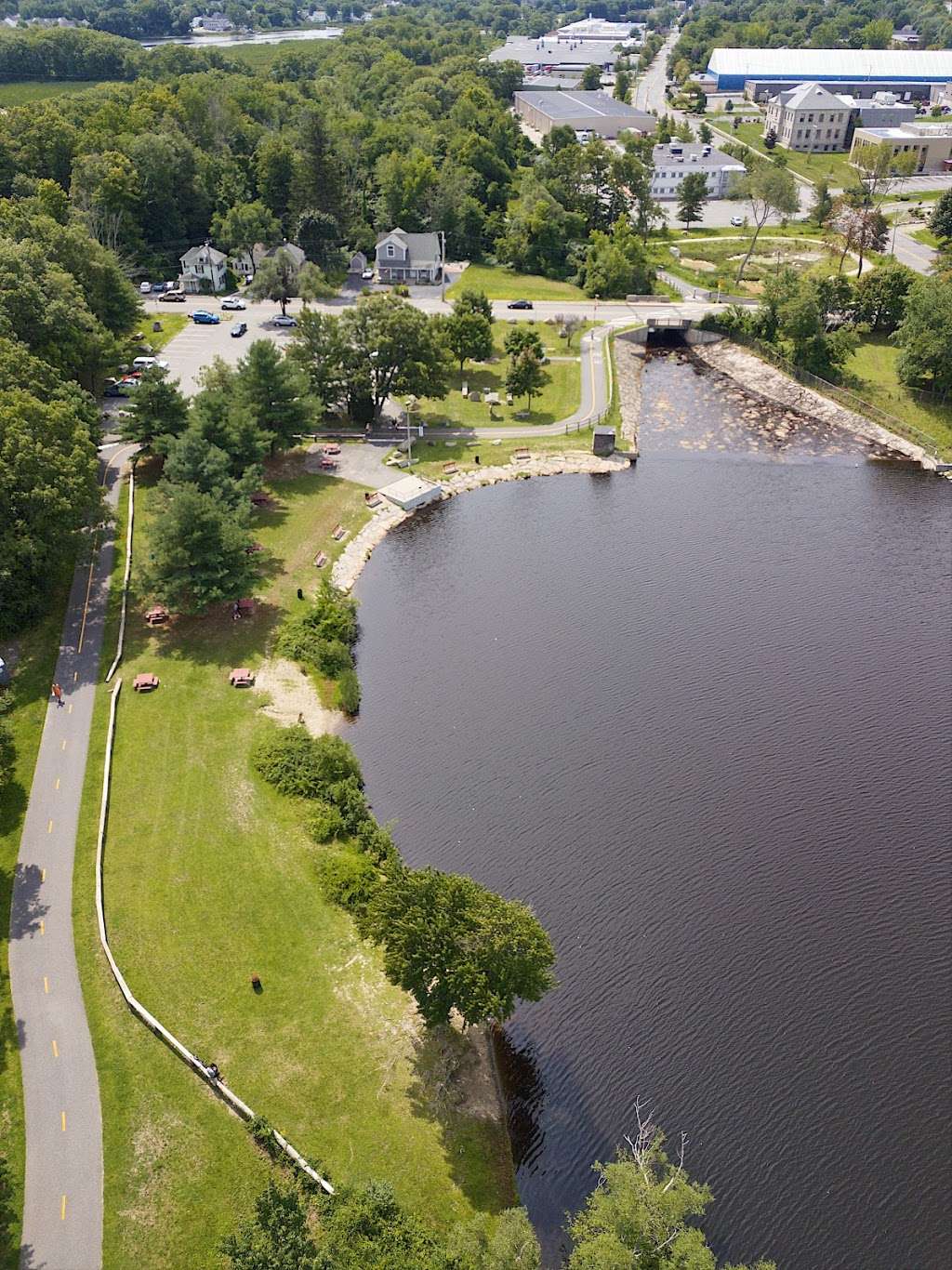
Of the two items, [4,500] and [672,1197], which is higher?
[4,500]

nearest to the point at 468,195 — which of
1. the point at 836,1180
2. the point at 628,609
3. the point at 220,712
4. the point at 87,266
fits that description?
the point at 87,266

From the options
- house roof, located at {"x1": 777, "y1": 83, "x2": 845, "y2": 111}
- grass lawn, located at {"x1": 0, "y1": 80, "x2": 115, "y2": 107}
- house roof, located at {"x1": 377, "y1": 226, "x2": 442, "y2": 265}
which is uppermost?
house roof, located at {"x1": 777, "y1": 83, "x2": 845, "y2": 111}

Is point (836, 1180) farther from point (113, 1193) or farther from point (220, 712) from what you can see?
point (220, 712)

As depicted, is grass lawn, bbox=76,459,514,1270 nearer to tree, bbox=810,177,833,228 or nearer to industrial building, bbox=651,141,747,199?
tree, bbox=810,177,833,228

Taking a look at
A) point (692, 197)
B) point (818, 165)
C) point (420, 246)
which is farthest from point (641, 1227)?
point (818, 165)

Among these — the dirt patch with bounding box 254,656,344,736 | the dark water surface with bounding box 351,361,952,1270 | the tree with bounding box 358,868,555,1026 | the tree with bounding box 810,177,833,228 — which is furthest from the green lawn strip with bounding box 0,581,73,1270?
the tree with bounding box 810,177,833,228
